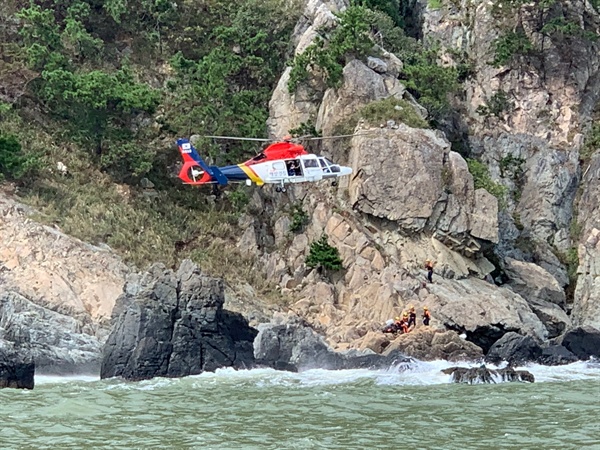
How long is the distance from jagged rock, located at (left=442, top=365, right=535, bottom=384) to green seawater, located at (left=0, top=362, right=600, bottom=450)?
1.67 feet

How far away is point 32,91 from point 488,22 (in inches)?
1037

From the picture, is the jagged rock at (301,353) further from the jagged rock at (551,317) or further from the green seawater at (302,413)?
the jagged rock at (551,317)

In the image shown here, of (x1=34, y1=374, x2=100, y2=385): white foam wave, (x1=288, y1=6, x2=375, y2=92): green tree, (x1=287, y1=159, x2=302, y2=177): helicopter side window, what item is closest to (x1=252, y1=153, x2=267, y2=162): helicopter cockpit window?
(x1=287, y1=159, x2=302, y2=177): helicopter side window

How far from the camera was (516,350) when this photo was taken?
3550cm

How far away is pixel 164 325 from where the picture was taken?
1252 inches

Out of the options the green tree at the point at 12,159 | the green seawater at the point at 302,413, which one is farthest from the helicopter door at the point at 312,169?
the green tree at the point at 12,159

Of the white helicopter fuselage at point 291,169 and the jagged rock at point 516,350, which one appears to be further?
the white helicopter fuselage at point 291,169

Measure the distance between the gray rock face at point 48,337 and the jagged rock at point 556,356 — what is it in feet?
52.5

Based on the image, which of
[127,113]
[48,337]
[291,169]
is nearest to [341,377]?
[291,169]

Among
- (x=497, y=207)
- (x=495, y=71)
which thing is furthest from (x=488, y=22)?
(x=497, y=207)

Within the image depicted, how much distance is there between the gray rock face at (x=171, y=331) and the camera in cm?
3120

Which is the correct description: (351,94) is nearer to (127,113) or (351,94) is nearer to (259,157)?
(259,157)

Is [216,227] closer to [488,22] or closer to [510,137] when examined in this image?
[510,137]

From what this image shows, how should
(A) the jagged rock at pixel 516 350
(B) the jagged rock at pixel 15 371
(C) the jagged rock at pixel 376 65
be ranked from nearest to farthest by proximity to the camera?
(B) the jagged rock at pixel 15 371
(A) the jagged rock at pixel 516 350
(C) the jagged rock at pixel 376 65
